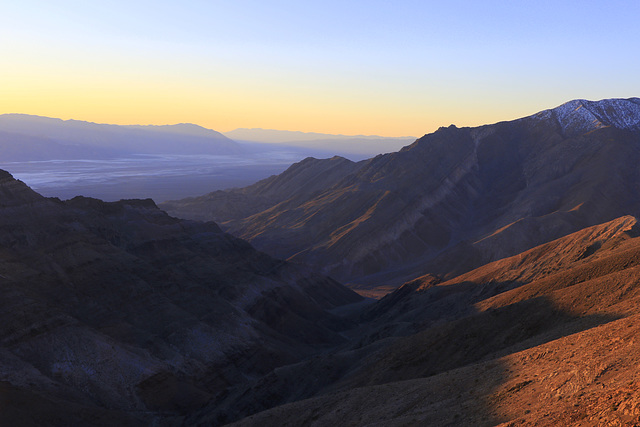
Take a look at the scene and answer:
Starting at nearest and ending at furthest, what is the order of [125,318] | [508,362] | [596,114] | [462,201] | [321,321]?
[508,362], [125,318], [321,321], [462,201], [596,114]

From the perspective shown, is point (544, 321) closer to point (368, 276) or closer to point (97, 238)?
point (97, 238)

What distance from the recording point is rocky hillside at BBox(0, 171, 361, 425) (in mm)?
36219

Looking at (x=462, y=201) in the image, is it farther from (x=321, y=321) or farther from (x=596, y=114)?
(x=321, y=321)

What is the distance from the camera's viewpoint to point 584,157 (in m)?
112

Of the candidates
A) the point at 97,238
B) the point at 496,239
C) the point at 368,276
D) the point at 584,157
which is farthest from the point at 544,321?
the point at 584,157

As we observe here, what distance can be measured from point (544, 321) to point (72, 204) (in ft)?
163

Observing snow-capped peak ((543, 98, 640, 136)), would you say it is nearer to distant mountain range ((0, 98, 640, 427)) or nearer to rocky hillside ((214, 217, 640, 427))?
distant mountain range ((0, 98, 640, 427))

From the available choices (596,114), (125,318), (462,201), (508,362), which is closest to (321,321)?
(125,318)

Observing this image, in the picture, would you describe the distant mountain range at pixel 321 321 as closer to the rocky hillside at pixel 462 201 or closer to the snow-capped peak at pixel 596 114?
the rocky hillside at pixel 462 201

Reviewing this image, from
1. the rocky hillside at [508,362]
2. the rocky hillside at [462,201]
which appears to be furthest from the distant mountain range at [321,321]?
the rocky hillside at [462,201]

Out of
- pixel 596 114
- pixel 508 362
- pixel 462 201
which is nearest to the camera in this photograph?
pixel 508 362

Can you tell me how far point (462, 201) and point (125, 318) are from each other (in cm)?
8463

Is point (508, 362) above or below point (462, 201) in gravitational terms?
below

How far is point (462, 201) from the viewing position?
115 meters
